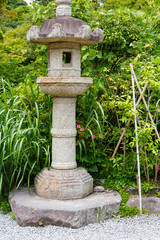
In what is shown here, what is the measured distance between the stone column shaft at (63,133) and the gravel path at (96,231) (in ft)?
2.52

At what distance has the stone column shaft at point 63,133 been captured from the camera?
3.38 meters

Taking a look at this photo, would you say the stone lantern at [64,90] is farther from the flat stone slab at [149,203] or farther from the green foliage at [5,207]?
the flat stone slab at [149,203]

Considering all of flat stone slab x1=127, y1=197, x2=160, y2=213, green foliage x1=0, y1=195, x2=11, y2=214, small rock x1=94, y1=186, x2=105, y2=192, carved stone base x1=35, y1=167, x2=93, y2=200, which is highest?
carved stone base x1=35, y1=167, x2=93, y2=200

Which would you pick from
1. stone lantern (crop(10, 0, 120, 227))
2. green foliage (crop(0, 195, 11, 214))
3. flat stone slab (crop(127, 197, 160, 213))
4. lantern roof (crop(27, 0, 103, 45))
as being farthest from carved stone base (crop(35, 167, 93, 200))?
lantern roof (crop(27, 0, 103, 45))

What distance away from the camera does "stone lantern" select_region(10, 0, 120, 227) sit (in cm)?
296

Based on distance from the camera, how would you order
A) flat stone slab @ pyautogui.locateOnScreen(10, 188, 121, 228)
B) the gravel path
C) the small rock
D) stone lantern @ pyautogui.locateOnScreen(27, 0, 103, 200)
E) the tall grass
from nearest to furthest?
the gravel path < flat stone slab @ pyautogui.locateOnScreen(10, 188, 121, 228) < stone lantern @ pyautogui.locateOnScreen(27, 0, 103, 200) < the tall grass < the small rock

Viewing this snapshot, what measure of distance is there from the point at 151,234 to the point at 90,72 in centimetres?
258

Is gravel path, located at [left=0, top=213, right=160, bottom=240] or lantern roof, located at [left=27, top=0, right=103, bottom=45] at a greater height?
lantern roof, located at [left=27, top=0, right=103, bottom=45]

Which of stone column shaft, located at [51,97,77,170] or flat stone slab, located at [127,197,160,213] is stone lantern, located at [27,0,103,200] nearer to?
stone column shaft, located at [51,97,77,170]

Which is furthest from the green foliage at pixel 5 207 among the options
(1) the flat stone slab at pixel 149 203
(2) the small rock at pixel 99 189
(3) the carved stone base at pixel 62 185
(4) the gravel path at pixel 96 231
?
(1) the flat stone slab at pixel 149 203

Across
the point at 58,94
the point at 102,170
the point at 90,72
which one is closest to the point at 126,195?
the point at 102,170

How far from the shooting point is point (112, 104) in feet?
12.4

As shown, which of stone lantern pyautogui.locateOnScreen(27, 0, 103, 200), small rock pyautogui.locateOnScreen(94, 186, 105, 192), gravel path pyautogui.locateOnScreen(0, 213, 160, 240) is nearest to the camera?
gravel path pyautogui.locateOnScreen(0, 213, 160, 240)

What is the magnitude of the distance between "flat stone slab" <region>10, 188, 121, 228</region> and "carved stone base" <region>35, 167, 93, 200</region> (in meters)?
0.07
